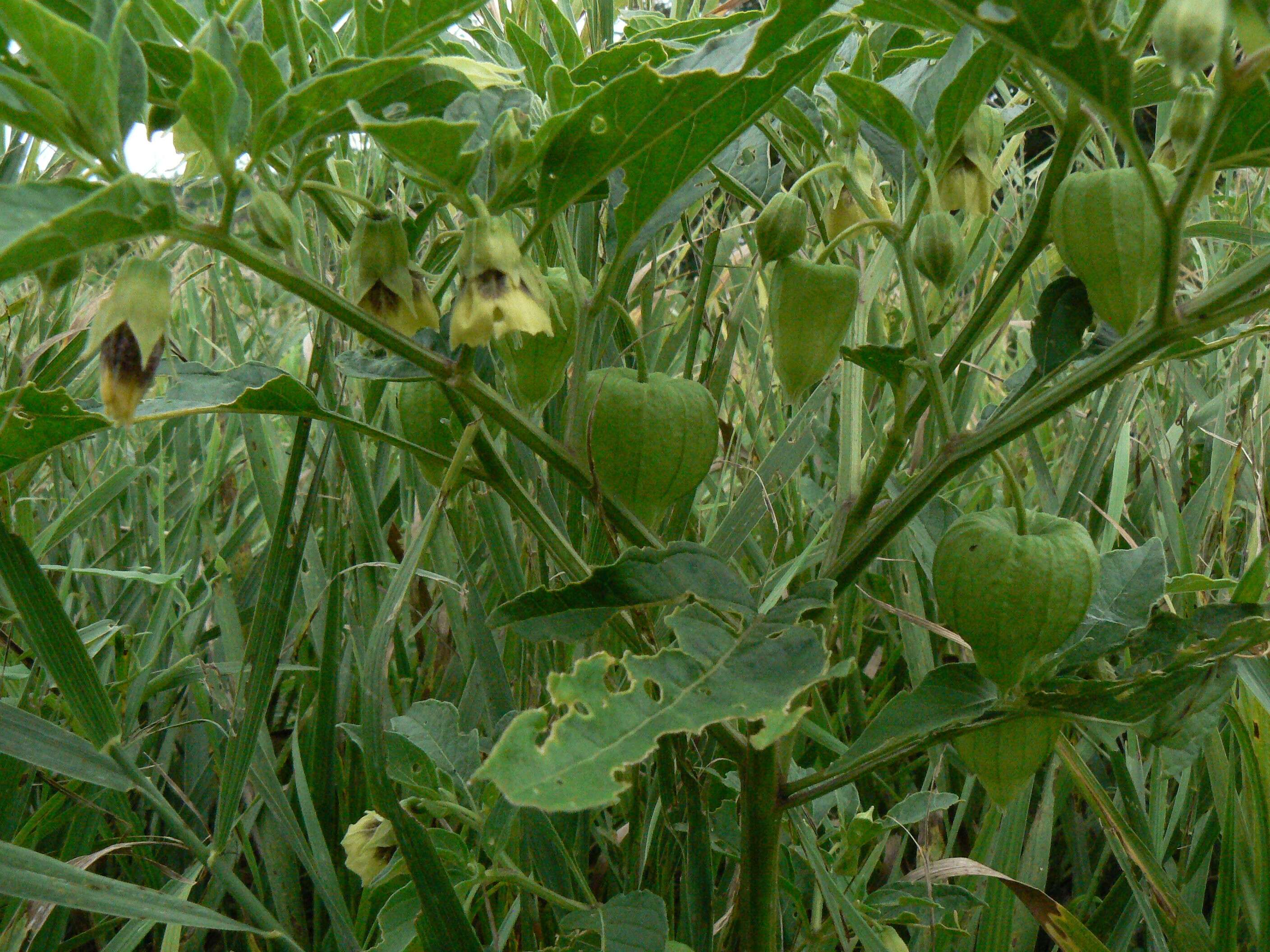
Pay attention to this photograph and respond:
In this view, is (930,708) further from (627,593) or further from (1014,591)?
(627,593)

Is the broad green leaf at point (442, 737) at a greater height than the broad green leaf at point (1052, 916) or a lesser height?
greater

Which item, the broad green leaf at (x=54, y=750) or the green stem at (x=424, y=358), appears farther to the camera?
the broad green leaf at (x=54, y=750)

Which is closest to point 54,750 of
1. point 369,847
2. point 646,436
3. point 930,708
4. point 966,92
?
point 369,847

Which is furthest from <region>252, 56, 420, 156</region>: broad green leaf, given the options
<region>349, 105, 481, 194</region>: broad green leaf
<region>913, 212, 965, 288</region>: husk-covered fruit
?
<region>913, 212, 965, 288</region>: husk-covered fruit

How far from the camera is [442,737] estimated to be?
0.70 m

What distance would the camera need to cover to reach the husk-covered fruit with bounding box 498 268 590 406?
60 centimetres

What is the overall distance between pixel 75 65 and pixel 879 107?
1.22 feet

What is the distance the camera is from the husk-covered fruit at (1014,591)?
57 cm

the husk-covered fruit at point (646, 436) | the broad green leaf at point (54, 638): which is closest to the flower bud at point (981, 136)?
the husk-covered fruit at point (646, 436)

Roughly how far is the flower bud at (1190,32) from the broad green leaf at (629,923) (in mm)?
326

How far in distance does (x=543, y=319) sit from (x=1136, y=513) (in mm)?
1009

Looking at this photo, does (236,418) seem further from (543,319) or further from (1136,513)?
(1136,513)

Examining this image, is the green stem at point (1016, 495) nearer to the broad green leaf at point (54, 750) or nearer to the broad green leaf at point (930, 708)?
the broad green leaf at point (930, 708)

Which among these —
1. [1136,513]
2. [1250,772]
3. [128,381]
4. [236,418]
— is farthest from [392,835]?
[1136,513]
